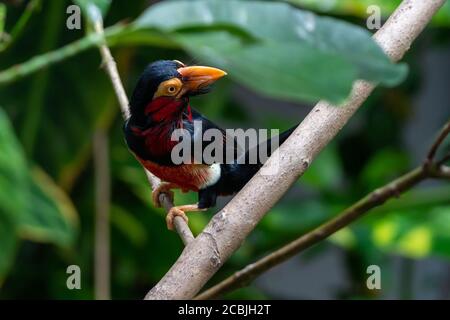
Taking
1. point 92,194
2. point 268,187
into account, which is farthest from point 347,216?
point 92,194

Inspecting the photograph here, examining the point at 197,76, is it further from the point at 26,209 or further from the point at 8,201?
the point at 26,209

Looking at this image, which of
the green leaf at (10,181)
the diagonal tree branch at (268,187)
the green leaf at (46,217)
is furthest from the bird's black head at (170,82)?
the green leaf at (46,217)

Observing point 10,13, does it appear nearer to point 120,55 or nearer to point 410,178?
point 120,55

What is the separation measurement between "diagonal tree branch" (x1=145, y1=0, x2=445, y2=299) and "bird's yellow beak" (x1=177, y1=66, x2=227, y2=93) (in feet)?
0.50

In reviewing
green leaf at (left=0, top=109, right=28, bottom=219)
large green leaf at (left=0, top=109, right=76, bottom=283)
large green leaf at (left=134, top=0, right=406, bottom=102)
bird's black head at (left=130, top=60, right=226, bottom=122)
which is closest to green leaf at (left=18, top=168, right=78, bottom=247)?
large green leaf at (left=0, top=109, right=76, bottom=283)

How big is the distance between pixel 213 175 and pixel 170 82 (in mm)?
230

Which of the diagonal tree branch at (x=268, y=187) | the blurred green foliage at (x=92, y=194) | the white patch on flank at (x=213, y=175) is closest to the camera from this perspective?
the diagonal tree branch at (x=268, y=187)

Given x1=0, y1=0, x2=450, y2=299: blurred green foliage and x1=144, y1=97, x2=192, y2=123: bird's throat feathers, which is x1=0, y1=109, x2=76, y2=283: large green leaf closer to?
x1=0, y1=0, x2=450, y2=299: blurred green foliage

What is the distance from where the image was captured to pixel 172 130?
1056 mm

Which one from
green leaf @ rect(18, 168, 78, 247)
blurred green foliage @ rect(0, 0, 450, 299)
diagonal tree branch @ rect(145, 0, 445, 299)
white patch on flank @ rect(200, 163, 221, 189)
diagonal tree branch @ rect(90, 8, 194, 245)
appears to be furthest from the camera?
blurred green foliage @ rect(0, 0, 450, 299)

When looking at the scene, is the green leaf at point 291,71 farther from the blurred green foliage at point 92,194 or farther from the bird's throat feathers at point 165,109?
the blurred green foliage at point 92,194

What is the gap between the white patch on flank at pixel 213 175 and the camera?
3.76ft

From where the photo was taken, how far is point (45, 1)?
2.13 m

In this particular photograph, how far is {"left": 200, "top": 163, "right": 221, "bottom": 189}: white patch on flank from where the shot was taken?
1145 mm
